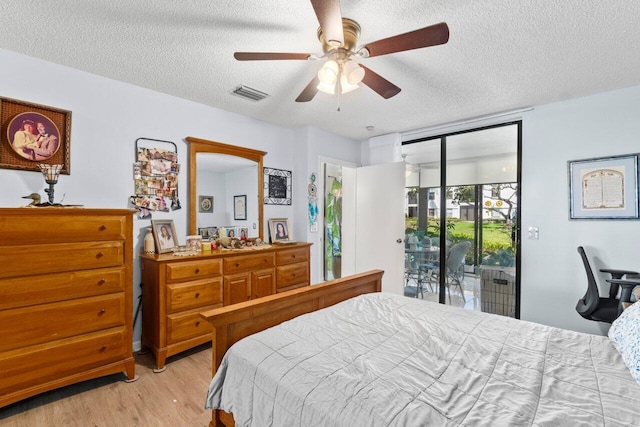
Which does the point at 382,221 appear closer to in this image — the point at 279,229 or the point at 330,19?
the point at 279,229

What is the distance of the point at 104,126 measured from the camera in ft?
8.34

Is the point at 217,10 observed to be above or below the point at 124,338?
above

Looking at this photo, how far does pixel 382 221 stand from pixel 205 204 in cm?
231

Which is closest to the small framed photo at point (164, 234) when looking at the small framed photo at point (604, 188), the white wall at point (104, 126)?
the white wall at point (104, 126)

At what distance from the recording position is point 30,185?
221 cm

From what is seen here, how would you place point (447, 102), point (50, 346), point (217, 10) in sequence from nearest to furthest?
point (217, 10) → point (50, 346) → point (447, 102)

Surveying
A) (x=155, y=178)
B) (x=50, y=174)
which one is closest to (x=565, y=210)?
(x=155, y=178)

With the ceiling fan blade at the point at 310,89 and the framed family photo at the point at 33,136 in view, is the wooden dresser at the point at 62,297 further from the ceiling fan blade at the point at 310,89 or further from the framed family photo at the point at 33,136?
the ceiling fan blade at the point at 310,89

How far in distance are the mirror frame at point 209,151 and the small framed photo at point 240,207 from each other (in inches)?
7.5

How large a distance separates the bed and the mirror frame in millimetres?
1745

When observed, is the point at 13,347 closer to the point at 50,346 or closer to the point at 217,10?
the point at 50,346

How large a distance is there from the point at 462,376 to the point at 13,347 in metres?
2.53

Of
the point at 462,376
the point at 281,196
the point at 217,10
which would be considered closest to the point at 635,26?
the point at 462,376

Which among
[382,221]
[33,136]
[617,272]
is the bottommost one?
[617,272]
